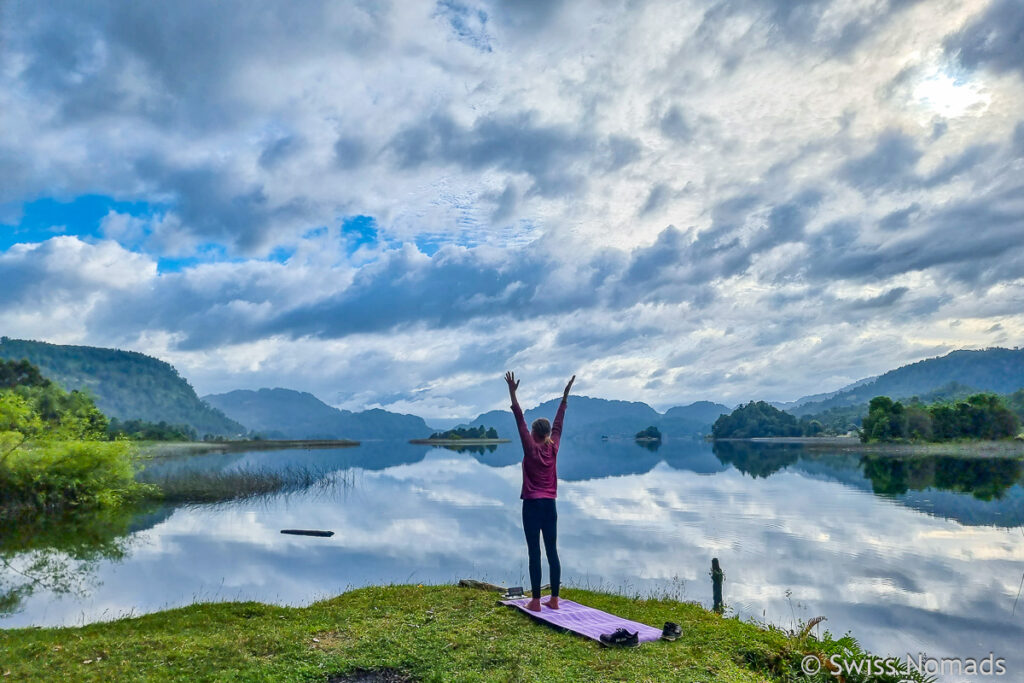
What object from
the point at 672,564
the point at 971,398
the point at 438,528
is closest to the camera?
the point at 672,564

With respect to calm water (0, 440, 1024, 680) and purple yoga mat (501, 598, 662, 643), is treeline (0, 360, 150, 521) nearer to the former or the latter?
calm water (0, 440, 1024, 680)

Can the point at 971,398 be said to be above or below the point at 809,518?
above

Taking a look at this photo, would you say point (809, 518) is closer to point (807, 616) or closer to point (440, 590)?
point (807, 616)

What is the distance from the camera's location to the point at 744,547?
88.8 feet

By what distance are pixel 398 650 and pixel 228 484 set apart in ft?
152

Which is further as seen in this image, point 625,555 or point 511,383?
point 625,555

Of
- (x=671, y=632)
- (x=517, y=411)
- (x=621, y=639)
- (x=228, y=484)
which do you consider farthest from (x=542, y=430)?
(x=228, y=484)

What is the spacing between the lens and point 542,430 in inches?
493

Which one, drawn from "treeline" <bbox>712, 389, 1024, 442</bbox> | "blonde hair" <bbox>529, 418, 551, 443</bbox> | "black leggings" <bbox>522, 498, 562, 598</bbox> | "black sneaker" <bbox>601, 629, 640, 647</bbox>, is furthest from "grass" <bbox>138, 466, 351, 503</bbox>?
"treeline" <bbox>712, 389, 1024, 442</bbox>

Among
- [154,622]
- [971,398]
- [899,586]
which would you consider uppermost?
[971,398]

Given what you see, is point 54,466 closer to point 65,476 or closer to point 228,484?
point 65,476

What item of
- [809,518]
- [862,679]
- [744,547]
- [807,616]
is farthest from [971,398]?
[862,679]

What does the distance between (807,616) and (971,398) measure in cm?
12327

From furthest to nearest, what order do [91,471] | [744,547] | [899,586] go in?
[91,471], [744,547], [899,586]
